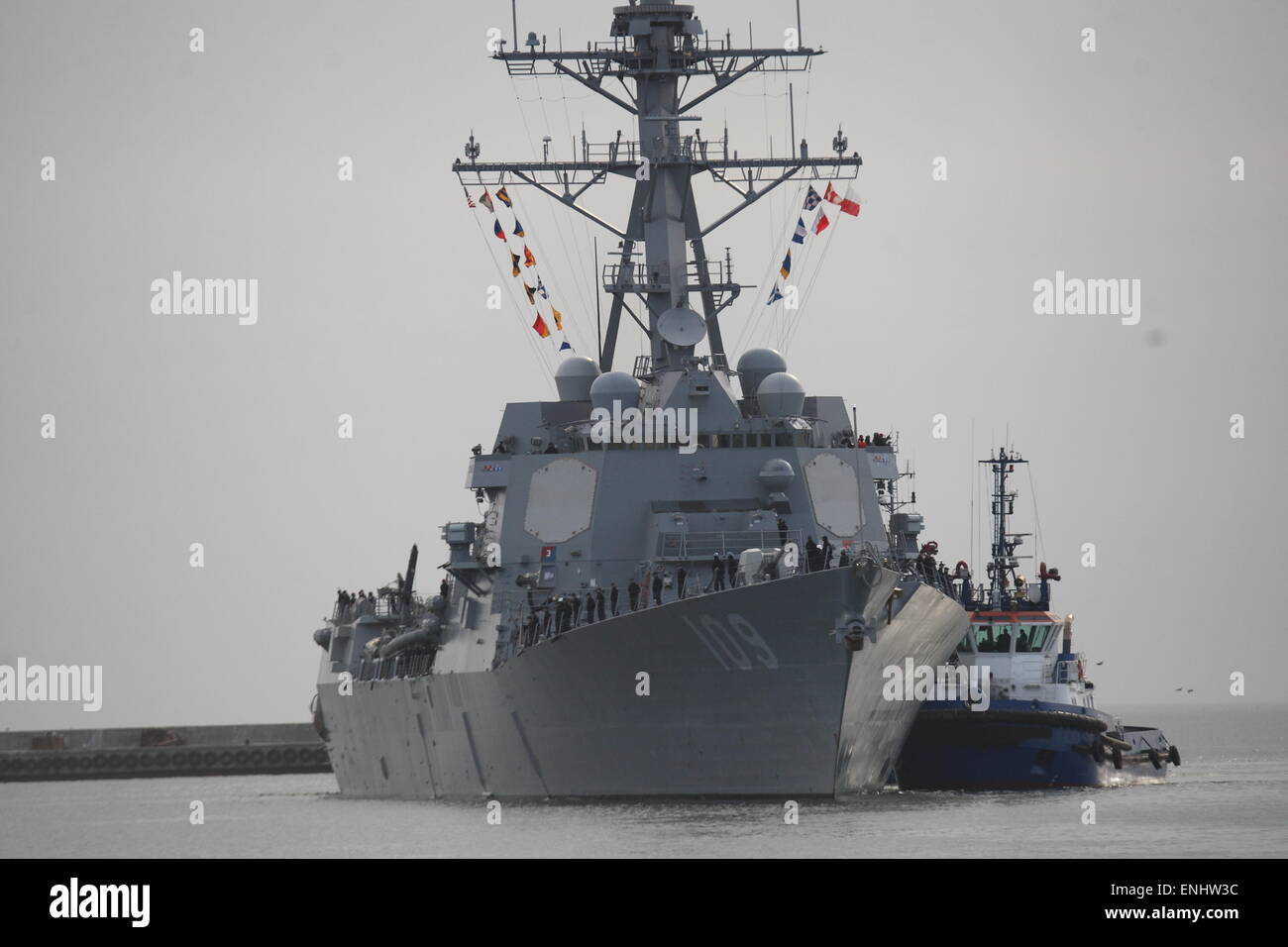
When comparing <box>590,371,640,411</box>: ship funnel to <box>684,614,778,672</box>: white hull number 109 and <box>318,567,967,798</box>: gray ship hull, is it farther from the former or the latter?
<box>684,614,778,672</box>: white hull number 109

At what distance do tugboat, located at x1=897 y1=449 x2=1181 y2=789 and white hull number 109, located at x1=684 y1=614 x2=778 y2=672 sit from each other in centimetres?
784

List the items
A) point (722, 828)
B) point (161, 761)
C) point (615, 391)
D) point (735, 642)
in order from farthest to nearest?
1. point (161, 761)
2. point (615, 391)
3. point (735, 642)
4. point (722, 828)

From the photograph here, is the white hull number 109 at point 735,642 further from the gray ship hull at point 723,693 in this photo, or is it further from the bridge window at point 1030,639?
the bridge window at point 1030,639

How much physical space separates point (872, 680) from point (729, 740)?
2359mm

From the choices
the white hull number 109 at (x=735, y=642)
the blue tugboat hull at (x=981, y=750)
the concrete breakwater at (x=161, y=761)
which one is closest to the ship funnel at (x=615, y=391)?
the white hull number 109 at (x=735, y=642)

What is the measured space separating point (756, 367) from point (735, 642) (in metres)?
8.30

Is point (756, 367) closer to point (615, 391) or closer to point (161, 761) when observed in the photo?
point (615, 391)

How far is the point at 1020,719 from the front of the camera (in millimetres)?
35938

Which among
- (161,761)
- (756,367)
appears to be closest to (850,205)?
(756,367)

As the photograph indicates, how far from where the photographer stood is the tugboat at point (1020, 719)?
35.8 m

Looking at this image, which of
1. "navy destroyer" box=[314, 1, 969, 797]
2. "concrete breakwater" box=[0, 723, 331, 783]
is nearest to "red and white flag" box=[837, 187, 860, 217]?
"navy destroyer" box=[314, 1, 969, 797]

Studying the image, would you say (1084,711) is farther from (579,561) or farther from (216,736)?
(216,736)
